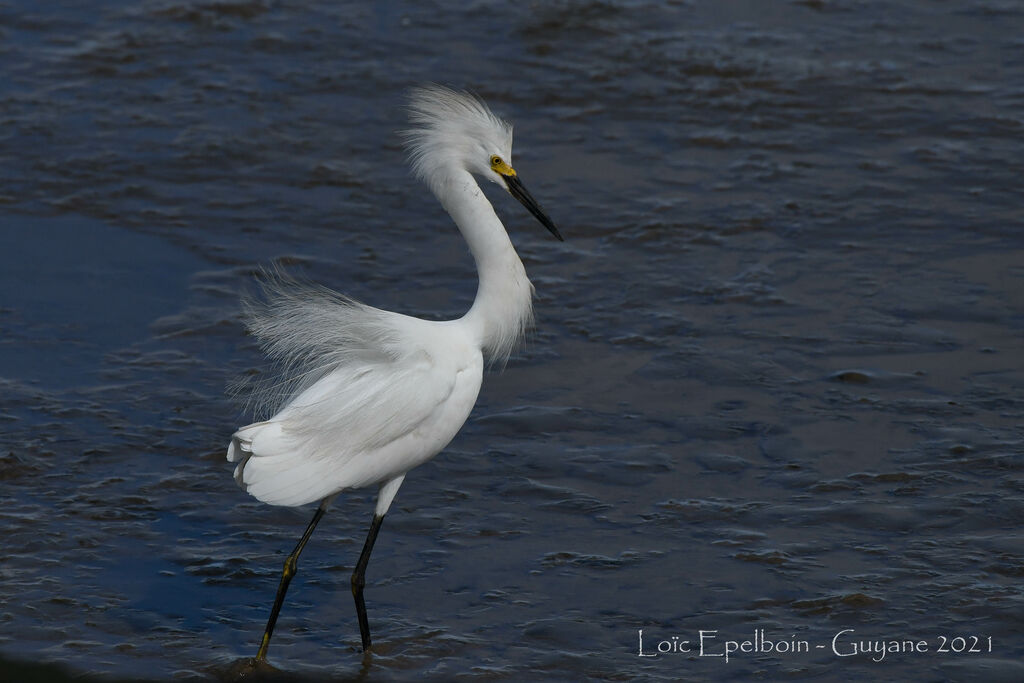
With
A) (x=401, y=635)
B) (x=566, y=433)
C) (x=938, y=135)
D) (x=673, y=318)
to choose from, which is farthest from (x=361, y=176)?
(x=401, y=635)

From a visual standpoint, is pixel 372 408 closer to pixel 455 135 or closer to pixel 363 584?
pixel 363 584

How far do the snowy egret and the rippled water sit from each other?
0.71 m

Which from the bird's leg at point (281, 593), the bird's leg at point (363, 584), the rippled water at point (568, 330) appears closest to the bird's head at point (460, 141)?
the bird's leg at point (363, 584)

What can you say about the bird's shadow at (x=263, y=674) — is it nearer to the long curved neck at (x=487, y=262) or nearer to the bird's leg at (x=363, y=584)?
the bird's leg at (x=363, y=584)

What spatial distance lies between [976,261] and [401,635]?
14.1ft

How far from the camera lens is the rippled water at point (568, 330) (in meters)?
5.21

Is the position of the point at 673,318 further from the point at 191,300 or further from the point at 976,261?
the point at 191,300

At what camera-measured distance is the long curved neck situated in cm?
509

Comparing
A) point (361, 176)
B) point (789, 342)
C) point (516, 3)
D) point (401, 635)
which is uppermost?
point (516, 3)

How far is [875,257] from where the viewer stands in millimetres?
7879

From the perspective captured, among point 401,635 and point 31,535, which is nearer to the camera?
point 401,635

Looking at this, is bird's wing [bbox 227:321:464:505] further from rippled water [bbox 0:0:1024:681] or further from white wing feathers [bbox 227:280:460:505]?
rippled water [bbox 0:0:1024:681]

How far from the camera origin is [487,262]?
202 inches

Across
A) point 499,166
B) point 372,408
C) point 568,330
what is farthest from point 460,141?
point 568,330
